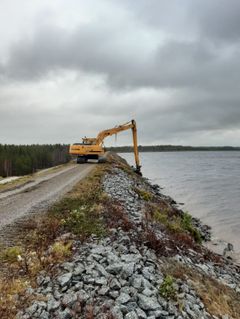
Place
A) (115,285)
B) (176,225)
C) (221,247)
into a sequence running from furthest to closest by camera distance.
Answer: (221,247) → (176,225) → (115,285)

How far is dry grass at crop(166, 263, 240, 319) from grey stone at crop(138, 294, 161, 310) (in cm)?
149

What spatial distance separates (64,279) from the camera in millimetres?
7094

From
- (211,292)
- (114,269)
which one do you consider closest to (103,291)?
(114,269)

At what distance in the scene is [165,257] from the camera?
383 inches

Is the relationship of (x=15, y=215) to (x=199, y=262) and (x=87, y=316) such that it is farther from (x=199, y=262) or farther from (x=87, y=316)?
(x=87, y=316)

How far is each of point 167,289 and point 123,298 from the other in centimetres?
115

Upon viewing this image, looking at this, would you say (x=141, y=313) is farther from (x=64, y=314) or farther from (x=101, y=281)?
(x=64, y=314)

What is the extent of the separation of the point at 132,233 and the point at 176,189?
32516 mm

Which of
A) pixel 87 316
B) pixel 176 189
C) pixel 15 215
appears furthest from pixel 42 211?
pixel 176 189

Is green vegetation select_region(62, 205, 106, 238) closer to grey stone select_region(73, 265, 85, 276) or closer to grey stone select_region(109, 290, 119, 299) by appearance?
grey stone select_region(73, 265, 85, 276)

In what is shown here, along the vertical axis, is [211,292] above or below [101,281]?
below

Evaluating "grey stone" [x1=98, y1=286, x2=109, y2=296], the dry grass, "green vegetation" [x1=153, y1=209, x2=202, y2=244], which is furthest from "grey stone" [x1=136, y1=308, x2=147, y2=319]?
"green vegetation" [x1=153, y1=209, x2=202, y2=244]

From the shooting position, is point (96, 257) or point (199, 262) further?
point (199, 262)

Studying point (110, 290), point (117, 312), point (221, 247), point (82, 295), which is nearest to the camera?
point (117, 312)
